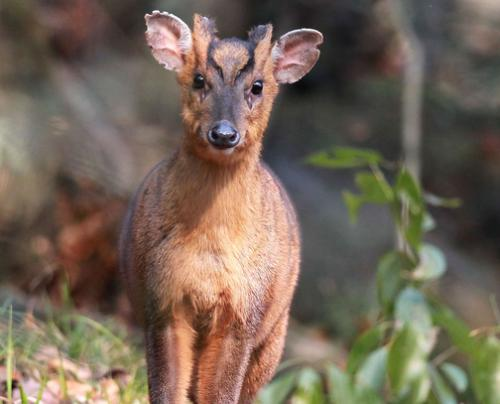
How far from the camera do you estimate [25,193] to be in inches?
378

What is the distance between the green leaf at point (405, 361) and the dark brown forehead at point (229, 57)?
142 centimetres

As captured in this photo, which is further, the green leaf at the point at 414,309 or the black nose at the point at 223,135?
the green leaf at the point at 414,309

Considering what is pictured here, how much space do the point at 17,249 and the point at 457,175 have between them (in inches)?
192

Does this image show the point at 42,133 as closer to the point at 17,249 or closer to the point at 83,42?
the point at 17,249

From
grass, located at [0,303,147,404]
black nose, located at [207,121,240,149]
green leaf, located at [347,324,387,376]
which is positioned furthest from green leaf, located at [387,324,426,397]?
grass, located at [0,303,147,404]

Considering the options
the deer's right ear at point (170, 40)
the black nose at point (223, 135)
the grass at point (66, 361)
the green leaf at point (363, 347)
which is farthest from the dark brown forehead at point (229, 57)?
the grass at point (66, 361)

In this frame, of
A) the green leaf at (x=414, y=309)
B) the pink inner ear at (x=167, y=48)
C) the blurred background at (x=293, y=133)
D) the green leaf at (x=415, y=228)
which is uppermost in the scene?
the pink inner ear at (x=167, y=48)

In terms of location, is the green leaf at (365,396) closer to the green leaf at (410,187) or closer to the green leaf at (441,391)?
the green leaf at (441,391)

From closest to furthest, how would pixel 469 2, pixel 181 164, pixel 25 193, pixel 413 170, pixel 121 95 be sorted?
pixel 181 164, pixel 25 193, pixel 413 170, pixel 121 95, pixel 469 2

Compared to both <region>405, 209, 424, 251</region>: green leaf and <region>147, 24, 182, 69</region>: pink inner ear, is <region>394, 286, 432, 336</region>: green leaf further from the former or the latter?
<region>147, 24, 182, 69</region>: pink inner ear

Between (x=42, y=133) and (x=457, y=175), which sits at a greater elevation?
(x=42, y=133)

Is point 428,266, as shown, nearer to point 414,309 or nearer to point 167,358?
point 414,309

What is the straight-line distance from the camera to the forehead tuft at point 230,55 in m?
5.08

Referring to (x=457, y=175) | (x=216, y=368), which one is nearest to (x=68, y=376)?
(x=216, y=368)
